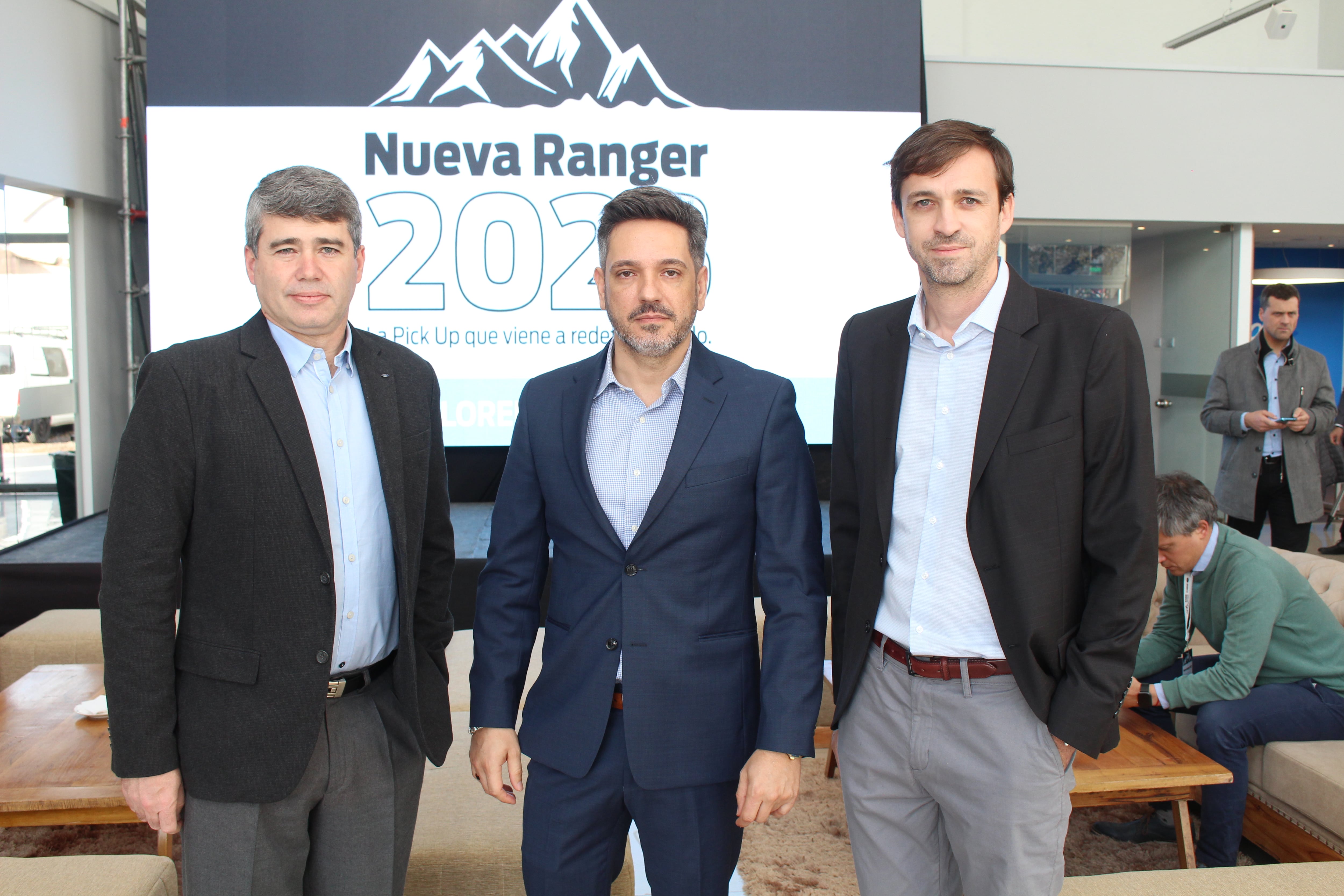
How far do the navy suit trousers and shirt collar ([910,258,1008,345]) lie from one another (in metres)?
0.84

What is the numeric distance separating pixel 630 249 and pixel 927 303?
531mm

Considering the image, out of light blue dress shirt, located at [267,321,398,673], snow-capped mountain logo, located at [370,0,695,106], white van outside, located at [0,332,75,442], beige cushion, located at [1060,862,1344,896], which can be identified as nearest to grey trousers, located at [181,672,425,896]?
→ light blue dress shirt, located at [267,321,398,673]

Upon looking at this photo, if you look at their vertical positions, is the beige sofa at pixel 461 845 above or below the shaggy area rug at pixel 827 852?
above

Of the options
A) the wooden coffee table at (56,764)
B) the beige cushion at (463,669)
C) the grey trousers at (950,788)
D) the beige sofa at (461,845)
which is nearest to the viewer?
the grey trousers at (950,788)

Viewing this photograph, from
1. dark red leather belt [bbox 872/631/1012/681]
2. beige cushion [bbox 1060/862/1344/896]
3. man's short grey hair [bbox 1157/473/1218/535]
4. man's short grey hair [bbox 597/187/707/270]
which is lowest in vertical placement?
beige cushion [bbox 1060/862/1344/896]

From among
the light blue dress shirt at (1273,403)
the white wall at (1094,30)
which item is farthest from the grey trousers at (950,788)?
the white wall at (1094,30)

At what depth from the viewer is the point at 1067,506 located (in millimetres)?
1463

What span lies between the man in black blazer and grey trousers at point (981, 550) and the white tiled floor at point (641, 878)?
3.43 ft

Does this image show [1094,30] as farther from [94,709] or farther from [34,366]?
[94,709]

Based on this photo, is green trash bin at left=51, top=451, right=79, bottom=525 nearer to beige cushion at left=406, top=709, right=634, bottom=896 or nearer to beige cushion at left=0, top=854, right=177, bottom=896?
beige cushion at left=0, top=854, right=177, bottom=896

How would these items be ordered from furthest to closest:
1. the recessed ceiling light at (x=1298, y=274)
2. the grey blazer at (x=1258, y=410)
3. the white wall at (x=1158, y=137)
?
1. the recessed ceiling light at (x=1298, y=274)
2. the white wall at (x=1158, y=137)
3. the grey blazer at (x=1258, y=410)

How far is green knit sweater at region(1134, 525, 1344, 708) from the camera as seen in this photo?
2639 mm

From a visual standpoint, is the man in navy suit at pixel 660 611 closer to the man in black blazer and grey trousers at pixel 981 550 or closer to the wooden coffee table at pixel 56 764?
the man in black blazer and grey trousers at pixel 981 550

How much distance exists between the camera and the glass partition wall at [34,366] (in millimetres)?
5531
